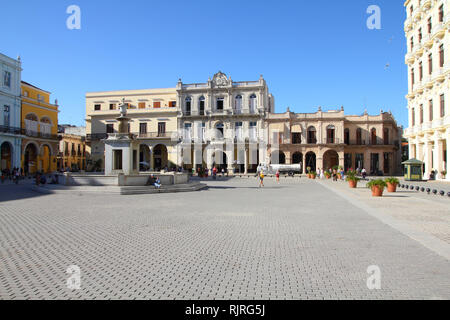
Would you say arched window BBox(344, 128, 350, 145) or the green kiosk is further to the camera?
arched window BBox(344, 128, 350, 145)

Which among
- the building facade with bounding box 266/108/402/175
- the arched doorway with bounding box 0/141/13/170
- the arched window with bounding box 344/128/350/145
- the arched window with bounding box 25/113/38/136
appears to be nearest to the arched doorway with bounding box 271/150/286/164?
the building facade with bounding box 266/108/402/175

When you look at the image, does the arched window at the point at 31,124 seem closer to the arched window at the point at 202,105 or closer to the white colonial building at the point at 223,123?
the white colonial building at the point at 223,123

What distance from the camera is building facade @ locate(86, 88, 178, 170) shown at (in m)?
49.9

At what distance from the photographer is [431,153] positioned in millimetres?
32125

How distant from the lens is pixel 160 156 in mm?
51219

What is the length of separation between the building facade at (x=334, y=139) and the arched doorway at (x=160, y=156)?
56.8ft

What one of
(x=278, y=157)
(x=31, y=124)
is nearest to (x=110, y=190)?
(x=31, y=124)

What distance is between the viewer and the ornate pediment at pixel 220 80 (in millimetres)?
49125

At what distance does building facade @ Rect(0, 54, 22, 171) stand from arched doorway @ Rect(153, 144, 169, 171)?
63.3ft

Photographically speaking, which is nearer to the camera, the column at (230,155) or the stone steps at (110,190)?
the stone steps at (110,190)

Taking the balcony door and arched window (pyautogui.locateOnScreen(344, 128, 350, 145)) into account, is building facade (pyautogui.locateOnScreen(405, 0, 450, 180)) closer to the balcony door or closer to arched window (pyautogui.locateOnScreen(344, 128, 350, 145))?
arched window (pyautogui.locateOnScreen(344, 128, 350, 145))

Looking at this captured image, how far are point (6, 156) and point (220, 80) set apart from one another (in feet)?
104

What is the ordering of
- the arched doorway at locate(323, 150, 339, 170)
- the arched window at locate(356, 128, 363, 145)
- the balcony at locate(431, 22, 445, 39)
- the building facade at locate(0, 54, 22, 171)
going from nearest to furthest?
the balcony at locate(431, 22, 445, 39)
the building facade at locate(0, 54, 22, 171)
the arched window at locate(356, 128, 363, 145)
the arched doorway at locate(323, 150, 339, 170)

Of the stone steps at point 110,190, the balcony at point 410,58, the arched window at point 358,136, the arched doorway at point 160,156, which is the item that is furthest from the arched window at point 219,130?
the stone steps at point 110,190
